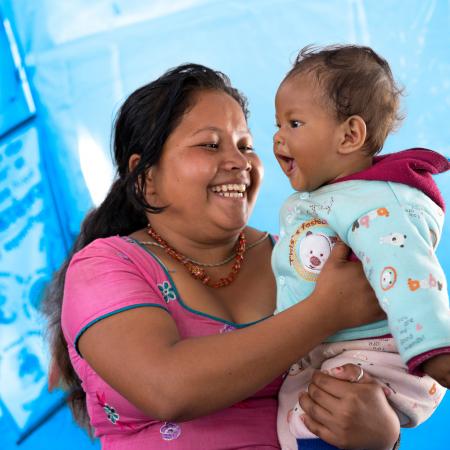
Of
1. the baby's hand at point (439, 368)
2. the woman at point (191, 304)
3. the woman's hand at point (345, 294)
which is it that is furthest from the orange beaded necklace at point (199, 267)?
the baby's hand at point (439, 368)

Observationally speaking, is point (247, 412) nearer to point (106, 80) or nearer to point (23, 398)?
point (23, 398)

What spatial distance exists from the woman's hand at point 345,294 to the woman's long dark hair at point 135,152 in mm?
557

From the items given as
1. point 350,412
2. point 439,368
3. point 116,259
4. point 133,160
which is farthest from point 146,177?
point 439,368

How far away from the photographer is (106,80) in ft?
8.25

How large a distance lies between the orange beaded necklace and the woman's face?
0.06 metres

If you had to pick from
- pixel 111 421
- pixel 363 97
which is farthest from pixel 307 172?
pixel 111 421

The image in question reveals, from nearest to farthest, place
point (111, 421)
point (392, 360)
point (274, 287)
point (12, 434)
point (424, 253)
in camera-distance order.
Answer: point (424, 253), point (392, 360), point (111, 421), point (274, 287), point (12, 434)

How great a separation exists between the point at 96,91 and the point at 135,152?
0.78 m

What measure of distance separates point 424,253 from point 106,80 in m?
1.58

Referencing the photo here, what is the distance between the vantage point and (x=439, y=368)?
115 cm

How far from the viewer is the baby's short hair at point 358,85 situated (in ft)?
4.48

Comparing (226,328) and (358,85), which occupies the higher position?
(358,85)

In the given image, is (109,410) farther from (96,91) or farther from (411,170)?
(96,91)

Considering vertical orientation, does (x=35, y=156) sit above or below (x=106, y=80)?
below
